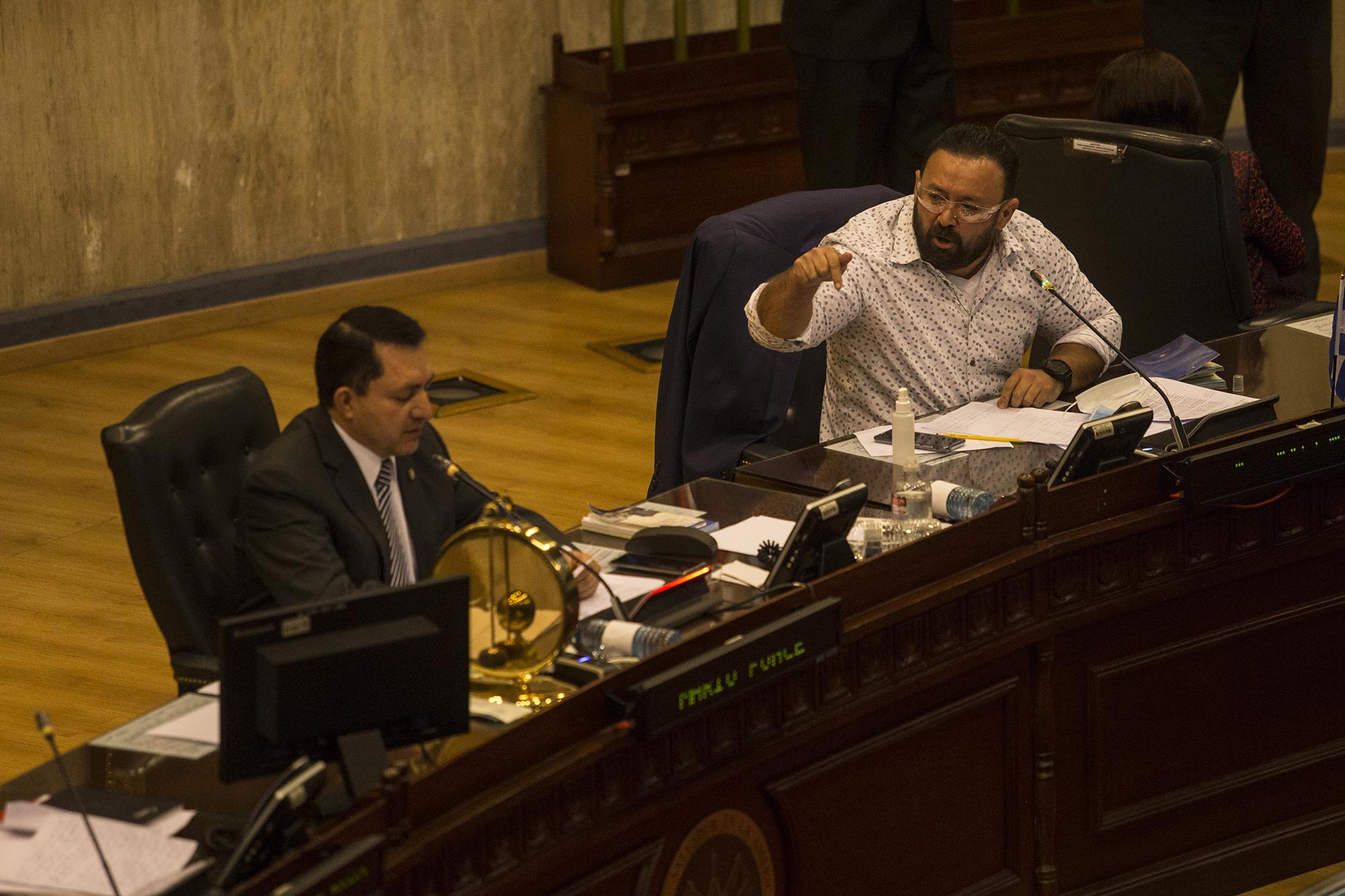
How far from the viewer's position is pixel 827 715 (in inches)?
103

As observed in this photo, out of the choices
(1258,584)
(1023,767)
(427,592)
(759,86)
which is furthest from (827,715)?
(759,86)

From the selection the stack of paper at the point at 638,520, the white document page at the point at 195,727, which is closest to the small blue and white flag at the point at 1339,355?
the stack of paper at the point at 638,520

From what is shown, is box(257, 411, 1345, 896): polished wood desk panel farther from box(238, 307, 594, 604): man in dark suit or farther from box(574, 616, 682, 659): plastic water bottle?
box(238, 307, 594, 604): man in dark suit

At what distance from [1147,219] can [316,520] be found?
237 centimetres

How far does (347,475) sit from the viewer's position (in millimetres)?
2713

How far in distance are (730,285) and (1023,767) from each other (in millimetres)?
1184

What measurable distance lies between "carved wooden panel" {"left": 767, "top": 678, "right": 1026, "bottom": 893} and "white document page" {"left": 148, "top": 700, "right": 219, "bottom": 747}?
2.59 feet

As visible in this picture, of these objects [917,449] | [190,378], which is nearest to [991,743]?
[917,449]

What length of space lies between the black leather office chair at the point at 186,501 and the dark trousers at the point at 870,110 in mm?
3388

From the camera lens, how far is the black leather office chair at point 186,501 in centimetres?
280

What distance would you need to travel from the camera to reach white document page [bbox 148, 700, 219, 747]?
2.21 meters

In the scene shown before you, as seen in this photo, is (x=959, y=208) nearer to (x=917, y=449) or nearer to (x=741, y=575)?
(x=917, y=449)

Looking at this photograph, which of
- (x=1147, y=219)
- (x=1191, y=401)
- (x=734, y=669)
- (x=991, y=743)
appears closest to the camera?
(x=734, y=669)

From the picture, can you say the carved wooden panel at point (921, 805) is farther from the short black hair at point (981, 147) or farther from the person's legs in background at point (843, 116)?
the person's legs in background at point (843, 116)
